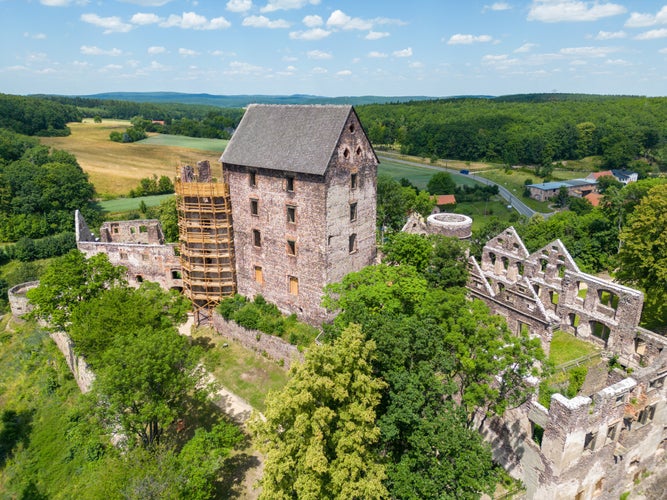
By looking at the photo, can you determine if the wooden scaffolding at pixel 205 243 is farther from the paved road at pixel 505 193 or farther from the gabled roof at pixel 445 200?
the paved road at pixel 505 193

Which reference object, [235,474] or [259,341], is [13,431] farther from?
[235,474]

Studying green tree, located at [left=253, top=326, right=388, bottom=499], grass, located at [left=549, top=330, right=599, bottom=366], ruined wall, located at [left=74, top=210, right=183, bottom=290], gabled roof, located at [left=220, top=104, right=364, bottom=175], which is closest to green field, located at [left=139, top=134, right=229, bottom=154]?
ruined wall, located at [left=74, top=210, right=183, bottom=290]

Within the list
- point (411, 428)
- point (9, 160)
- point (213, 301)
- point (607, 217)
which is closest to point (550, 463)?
point (411, 428)

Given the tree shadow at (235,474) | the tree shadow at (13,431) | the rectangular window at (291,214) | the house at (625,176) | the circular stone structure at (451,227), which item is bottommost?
the tree shadow at (13,431)

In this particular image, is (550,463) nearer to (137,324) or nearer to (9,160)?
(137,324)

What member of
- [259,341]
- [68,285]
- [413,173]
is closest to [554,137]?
[413,173]

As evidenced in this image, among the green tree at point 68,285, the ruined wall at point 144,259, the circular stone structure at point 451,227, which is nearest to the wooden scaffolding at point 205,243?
the ruined wall at point 144,259

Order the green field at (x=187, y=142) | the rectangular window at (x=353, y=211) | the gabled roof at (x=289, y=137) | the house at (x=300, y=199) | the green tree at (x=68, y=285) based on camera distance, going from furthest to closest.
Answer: the green field at (x=187, y=142) < the rectangular window at (x=353, y=211) < the green tree at (x=68, y=285) < the house at (x=300, y=199) < the gabled roof at (x=289, y=137)

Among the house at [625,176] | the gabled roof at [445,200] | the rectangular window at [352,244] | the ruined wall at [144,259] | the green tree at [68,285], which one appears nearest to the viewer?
the green tree at [68,285]
